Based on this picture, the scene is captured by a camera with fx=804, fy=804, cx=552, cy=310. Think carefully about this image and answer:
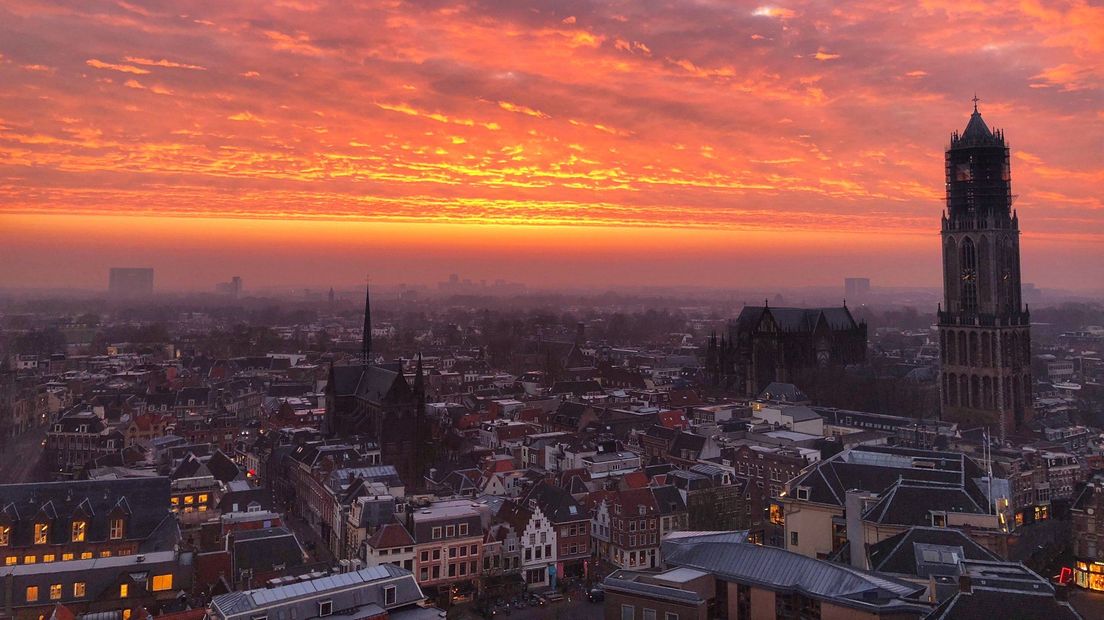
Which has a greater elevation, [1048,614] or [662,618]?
[1048,614]

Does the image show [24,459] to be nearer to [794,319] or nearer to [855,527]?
[855,527]

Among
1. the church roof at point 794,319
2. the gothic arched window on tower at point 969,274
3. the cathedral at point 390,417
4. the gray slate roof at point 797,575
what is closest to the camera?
the gray slate roof at point 797,575

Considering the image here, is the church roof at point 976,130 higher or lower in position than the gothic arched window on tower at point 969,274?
higher

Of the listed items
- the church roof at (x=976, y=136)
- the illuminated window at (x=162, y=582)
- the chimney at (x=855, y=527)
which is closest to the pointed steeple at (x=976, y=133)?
the church roof at (x=976, y=136)

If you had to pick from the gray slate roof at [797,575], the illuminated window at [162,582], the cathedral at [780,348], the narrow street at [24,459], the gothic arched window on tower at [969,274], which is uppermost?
the gothic arched window on tower at [969,274]

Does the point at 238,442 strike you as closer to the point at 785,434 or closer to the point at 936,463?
the point at 785,434

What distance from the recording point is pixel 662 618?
35625 millimetres

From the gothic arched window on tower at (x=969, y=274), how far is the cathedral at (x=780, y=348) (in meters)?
27.6

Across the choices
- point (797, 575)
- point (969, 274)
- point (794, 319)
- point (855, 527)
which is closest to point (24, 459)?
point (855, 527)

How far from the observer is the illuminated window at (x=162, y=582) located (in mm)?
43312

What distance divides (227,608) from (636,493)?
99.3 feet

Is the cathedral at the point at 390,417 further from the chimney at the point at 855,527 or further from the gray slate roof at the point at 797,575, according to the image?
the gray slate roof at the point at 797,575

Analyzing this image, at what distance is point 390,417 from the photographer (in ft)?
251

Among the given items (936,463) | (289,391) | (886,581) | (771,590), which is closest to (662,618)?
(771,590)
